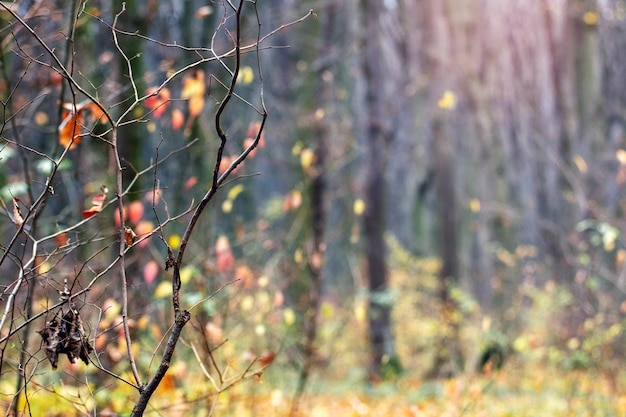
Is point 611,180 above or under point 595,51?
under

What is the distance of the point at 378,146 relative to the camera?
32.1ft

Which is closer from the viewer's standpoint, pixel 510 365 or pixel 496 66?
pixel 510 365

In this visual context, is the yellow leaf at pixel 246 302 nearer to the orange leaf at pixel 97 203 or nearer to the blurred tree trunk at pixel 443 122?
the orange leaf at pixel 97 203

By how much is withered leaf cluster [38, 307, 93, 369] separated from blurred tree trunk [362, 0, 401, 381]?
758cm

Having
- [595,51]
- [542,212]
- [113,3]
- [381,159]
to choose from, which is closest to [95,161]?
[113,3]

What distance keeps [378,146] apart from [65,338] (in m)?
8.12

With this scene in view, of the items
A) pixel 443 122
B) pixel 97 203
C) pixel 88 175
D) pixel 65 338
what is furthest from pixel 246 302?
pixel 443 122

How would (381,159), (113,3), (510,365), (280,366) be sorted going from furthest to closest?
1. (381,159)
2. (510,365)
3. (280,366)
4. (113,3)

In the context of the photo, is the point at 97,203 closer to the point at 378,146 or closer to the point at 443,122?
the point at 378,146

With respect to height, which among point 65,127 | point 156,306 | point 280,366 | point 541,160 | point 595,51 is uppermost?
point 595,51

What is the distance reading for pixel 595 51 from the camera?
11773 millimetres

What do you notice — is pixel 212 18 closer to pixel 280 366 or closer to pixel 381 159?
pixel 381 159

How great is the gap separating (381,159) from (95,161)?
444cm

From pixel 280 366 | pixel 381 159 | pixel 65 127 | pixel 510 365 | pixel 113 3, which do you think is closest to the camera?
pixel 65 127
